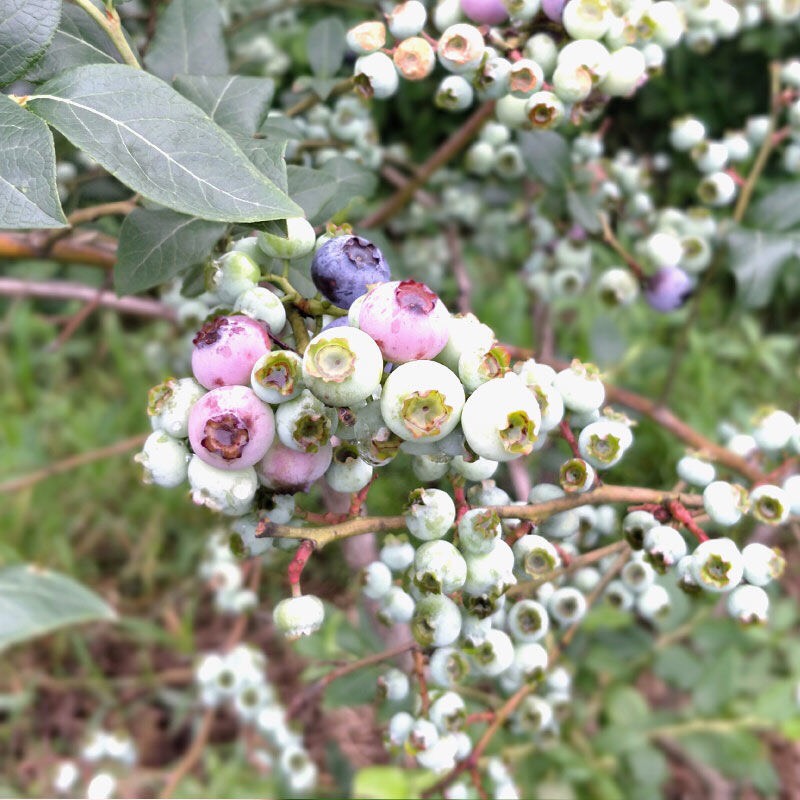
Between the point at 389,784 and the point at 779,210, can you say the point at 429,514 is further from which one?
the point at 779,210

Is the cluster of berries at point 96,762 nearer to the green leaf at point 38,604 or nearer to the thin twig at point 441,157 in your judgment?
the green leaf at point 38,604

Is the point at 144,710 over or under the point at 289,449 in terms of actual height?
under

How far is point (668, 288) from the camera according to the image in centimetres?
136

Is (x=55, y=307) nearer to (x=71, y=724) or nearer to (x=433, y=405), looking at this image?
(x=71, y=724)

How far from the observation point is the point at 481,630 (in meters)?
0.77

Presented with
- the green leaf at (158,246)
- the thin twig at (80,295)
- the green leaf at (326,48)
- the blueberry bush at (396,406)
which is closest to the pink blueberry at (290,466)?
the blueberry bush at (396,406)

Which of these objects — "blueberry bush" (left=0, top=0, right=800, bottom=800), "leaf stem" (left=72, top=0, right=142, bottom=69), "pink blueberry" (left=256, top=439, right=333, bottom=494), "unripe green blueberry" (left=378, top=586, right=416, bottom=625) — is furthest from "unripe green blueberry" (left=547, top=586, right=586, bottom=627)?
"leaf stem" (left=72, top=0, right=142, bottom=69)

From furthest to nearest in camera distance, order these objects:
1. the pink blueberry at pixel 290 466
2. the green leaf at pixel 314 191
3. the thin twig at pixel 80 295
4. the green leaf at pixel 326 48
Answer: the thin twig at pixel 80 295 → the green leaf at pixel 326 48 → the green leaf at pixel 314 191 → the pink blueberry at pixel 290 466

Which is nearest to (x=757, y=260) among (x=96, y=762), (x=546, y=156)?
(x=546, y=156)

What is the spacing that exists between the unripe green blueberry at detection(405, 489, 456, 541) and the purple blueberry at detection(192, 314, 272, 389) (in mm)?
178

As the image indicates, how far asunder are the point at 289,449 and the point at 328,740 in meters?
1.31

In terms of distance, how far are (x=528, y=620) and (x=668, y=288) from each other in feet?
2.38

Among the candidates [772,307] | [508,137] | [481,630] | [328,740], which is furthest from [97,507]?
[772,307]

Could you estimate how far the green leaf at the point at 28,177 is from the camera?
0.58 metres
